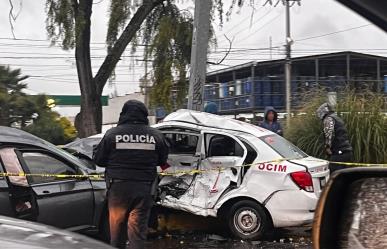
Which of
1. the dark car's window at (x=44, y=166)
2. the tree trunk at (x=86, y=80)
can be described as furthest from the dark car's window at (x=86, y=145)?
the tree trunk at (x=86, y=80)

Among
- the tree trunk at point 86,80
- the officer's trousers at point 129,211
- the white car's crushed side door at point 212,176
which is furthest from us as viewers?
the tree trunk at point 86,80

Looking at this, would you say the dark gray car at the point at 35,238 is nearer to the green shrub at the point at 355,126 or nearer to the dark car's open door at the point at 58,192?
the dark car's open door at the point at 58,192

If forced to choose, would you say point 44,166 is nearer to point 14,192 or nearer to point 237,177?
point 14,192

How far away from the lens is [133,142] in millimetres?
6258

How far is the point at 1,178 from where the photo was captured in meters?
6.62

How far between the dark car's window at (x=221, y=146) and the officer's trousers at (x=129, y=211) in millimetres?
2822

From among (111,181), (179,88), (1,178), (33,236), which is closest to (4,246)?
(33,236)

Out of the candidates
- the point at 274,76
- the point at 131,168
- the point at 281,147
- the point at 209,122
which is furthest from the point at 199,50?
the point at 274,76

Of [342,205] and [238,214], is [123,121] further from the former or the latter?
[342,205]

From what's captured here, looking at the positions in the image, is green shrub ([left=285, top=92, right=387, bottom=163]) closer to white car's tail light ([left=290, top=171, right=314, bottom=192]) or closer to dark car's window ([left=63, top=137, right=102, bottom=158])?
white car's tail light ([left=290, top=171, right=314, bottom=192])

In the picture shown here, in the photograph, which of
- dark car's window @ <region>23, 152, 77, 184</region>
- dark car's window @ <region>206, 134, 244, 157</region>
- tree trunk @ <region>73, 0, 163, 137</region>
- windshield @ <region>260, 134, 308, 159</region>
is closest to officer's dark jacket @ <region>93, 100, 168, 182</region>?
dark car's window @ <region>23, 152, 77, 184</region>

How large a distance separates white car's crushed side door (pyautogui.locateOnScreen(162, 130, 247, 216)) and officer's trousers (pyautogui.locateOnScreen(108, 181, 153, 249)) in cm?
255

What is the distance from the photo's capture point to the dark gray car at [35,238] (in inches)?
116

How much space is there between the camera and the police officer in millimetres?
6191
